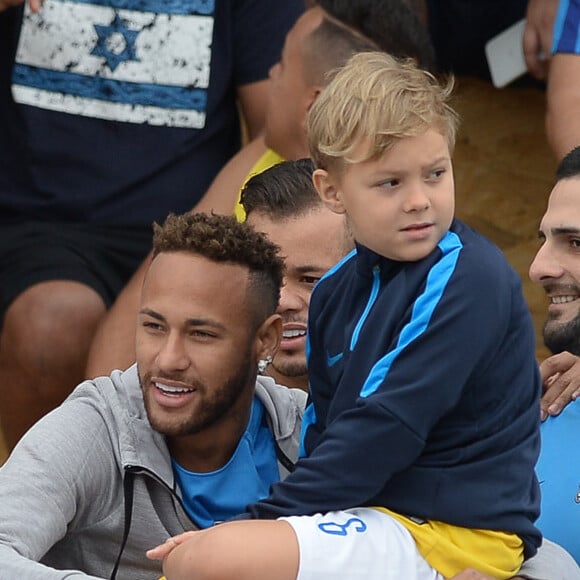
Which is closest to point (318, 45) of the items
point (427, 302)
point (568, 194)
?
point (568, 194)

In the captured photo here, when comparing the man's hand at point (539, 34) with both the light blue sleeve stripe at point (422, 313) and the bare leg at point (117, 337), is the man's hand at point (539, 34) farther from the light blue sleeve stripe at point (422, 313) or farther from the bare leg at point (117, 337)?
the light blue sleeve stripe at point (422, 313)

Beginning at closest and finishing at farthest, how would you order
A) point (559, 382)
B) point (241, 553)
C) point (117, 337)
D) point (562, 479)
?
point (241, 553)
point (562, 479)
point (559, 382)
point (117, 337)

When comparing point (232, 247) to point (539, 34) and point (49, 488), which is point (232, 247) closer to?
point (49, 488)

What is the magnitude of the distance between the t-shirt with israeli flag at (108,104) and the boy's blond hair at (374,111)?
1773 mm

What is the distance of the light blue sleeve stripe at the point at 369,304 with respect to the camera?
2.32 metres

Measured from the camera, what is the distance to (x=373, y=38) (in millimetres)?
3955

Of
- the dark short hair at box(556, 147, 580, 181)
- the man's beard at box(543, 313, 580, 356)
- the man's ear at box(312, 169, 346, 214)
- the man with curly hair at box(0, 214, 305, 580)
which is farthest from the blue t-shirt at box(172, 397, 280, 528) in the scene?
the dark short hair at box(556, 147, 580, 181)

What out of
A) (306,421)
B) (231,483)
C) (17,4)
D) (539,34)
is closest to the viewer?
(306,421)

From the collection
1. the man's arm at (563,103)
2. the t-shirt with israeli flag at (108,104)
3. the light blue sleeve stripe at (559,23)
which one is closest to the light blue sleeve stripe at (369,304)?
the man's arm at (563,103)

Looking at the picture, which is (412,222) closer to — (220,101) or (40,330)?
(40,330)

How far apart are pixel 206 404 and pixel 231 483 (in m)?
0.16

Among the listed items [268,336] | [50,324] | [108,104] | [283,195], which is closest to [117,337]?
[50,324]

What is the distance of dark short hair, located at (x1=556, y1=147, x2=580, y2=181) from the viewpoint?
3.15 m

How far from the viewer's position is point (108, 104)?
405 centimetres
